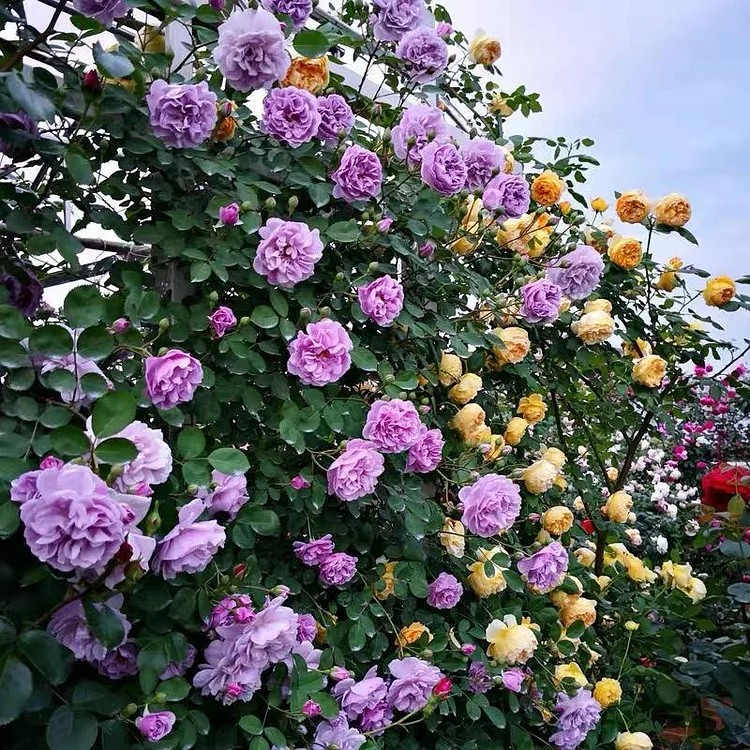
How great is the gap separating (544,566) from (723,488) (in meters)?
0.49

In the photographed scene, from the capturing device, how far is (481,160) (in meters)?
1.36

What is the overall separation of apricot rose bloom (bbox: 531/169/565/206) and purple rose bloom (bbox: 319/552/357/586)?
98 cm

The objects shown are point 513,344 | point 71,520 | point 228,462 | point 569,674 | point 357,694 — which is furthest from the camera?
point 513,344

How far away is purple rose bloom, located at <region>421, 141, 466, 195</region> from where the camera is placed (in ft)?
4.04

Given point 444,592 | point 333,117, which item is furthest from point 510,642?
point 333,117

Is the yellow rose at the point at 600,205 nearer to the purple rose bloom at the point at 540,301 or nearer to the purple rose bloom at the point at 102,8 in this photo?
the purple rose bloom at the point at 540,301

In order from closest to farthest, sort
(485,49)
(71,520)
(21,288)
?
(71,520)
(21,288)
(485,49)

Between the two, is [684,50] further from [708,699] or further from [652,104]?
[708,699]

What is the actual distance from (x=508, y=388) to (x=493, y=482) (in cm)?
54

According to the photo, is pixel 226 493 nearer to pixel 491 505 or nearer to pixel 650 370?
pixel 491 505

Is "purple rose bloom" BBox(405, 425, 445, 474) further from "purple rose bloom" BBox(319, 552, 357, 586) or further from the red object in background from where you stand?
the red object in background

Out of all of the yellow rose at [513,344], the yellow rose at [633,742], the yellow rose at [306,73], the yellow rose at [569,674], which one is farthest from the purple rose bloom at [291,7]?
the yellow rose at [633,742]

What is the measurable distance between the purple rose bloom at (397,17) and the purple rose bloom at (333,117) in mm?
191

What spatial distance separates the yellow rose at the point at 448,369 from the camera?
1.42 meters
